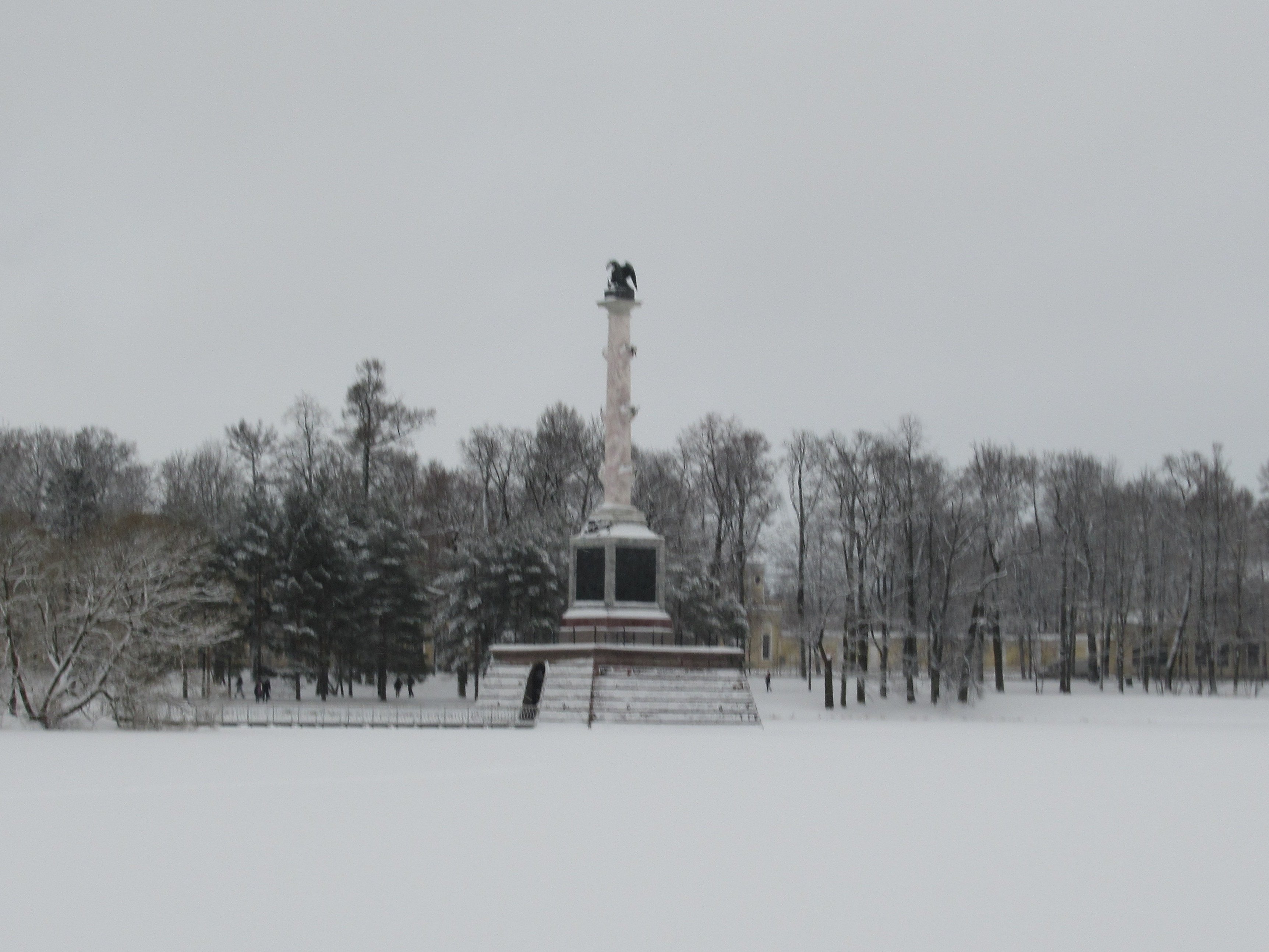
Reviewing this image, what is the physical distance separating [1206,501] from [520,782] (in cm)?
5498

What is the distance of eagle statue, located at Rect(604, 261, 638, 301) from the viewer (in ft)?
154

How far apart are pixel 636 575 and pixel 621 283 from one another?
33.3 feet

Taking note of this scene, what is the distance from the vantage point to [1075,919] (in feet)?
35.3

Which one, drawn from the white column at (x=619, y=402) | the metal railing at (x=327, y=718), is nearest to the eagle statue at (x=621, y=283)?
the white column at (x=619, y=402)

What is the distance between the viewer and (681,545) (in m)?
60.3

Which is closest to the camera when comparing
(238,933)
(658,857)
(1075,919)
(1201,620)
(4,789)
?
(238,933)

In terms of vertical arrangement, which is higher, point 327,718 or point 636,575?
point 636,575

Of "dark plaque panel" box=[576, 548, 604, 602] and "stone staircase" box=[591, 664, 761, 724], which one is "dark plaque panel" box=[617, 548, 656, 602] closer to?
"dark plaque panel" box=[576, 548, 604, 602]

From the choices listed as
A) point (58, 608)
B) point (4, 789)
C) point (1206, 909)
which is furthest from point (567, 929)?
point (58, 608)

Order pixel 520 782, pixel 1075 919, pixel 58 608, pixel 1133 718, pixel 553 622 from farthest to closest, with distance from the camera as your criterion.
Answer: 1. pixel 553 622
2. pixel 1133 718
3. pixel 58 608
4. pixel 520 782
5. pixel 1075 919

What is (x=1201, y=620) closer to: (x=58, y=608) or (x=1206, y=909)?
(x=58, y=608)

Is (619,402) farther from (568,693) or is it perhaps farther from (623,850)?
(623,850)

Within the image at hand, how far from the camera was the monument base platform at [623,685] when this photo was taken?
3828 centimetres

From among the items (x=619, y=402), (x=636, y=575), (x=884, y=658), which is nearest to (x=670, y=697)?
(x=636, y=575)
